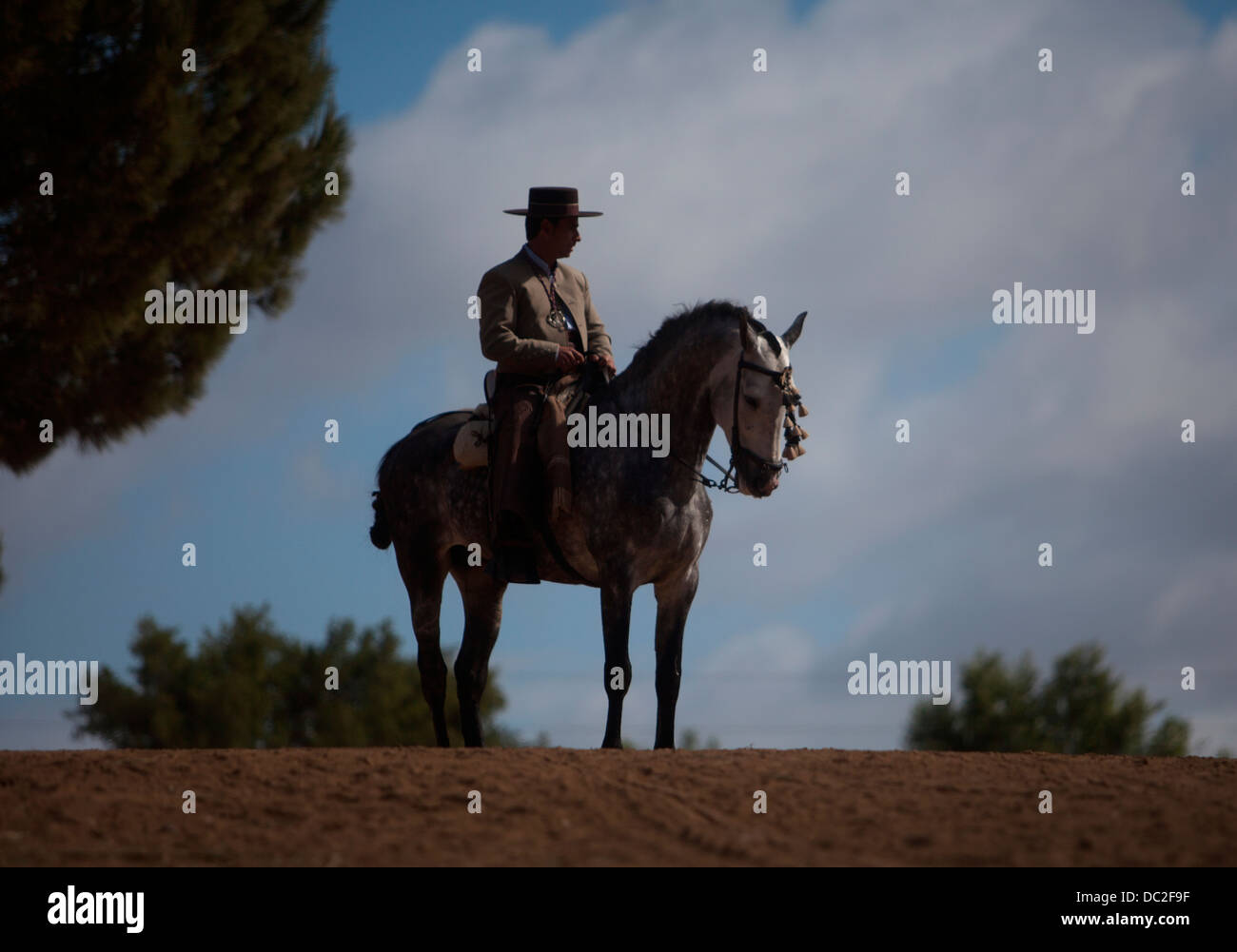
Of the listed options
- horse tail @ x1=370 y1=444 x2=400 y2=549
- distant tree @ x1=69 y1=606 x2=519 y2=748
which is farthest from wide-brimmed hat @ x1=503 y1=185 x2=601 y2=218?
distant tree @ x1=69 y1=606 x2=519 y2=748

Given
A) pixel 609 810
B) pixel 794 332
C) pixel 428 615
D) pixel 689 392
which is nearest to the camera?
pixel 609 810

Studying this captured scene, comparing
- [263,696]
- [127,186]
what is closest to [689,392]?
[127,186]

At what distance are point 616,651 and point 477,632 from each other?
7.76 feet

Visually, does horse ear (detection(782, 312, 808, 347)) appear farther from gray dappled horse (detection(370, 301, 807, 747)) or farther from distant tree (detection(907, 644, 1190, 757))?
distant tree (detection(907, 644, 1190, 757))

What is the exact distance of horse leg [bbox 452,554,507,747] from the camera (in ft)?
41.8

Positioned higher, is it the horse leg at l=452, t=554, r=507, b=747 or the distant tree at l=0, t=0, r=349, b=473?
the distant tree at l=0, t=0, r=349, b=473

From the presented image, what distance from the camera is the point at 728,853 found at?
7.32 meters

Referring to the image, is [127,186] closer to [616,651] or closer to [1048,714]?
[616,651]

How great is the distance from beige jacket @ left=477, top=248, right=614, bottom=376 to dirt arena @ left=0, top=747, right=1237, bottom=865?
3.14m

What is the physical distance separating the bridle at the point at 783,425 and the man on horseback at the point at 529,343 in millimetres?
1475

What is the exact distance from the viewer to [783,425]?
10.7m

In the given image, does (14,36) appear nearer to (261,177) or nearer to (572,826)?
(261,177)

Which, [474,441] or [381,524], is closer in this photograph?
[474,441]
